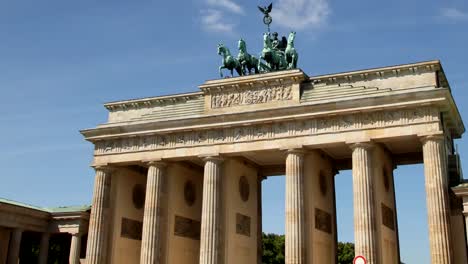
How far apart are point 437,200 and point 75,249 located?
2953cm

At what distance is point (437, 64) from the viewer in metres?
37.5

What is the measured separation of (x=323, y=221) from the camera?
41.1m

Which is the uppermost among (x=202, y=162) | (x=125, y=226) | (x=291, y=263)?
(x=202, y=162)

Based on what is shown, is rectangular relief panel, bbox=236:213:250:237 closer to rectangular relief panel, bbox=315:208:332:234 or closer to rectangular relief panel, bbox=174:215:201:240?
rectangular relief panel, bbox=174:215:201:240

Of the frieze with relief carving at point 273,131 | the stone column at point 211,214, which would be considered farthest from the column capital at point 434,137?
the stone column at point 211,214

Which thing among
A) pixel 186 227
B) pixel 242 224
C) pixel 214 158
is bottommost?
pixel 186 227

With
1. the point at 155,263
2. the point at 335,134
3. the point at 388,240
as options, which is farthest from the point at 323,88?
the point at 155,263

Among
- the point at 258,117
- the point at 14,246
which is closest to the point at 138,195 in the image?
the point at 14,246

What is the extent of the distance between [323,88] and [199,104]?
383 inches

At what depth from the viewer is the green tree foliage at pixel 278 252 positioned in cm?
7519

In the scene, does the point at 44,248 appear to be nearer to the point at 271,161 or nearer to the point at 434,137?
the point at 271,161

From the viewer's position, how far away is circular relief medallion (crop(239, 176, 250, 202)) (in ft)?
146

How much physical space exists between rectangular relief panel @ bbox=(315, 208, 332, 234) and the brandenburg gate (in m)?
0.15

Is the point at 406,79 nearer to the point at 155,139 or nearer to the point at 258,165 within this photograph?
the point at 258,165
